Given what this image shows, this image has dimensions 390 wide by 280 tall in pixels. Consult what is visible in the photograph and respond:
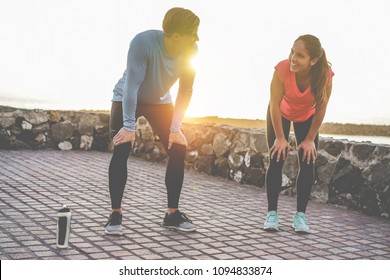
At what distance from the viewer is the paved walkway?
14.9ft

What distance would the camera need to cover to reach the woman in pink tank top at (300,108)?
4969 millimetres

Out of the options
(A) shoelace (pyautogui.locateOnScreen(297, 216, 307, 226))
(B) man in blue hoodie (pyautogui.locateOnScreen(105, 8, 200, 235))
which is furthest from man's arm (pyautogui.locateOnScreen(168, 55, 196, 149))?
(A) shoelace (pyautogui.locateOnScreen(297, 216, 307, 226))

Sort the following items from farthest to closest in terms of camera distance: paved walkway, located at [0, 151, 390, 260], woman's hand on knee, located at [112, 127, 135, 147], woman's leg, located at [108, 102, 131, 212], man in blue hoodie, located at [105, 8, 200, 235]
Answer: woman's leg, located at [108, 102, 131, 212]
woman's hand on knee, located at [112, 127, 135, 147]
man in blue hoodie, located at [105, 8, 200, 235]
paved walkway, located at [0, 151, 390, 260]

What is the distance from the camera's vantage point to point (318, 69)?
5.03m

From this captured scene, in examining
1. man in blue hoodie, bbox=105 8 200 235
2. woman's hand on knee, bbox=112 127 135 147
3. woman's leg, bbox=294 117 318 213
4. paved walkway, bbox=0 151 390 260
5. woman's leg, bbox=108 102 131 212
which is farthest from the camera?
woman's leg, bbox=294 117 318 213

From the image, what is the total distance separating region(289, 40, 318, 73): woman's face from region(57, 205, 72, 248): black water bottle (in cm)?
193

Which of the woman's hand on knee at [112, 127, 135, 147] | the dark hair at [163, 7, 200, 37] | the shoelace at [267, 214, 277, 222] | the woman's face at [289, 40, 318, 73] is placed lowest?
the shoelace at [267, 214, 277, 222]

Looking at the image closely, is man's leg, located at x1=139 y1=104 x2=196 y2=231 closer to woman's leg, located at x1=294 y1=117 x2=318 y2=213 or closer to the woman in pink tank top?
the woman in pink tank top
